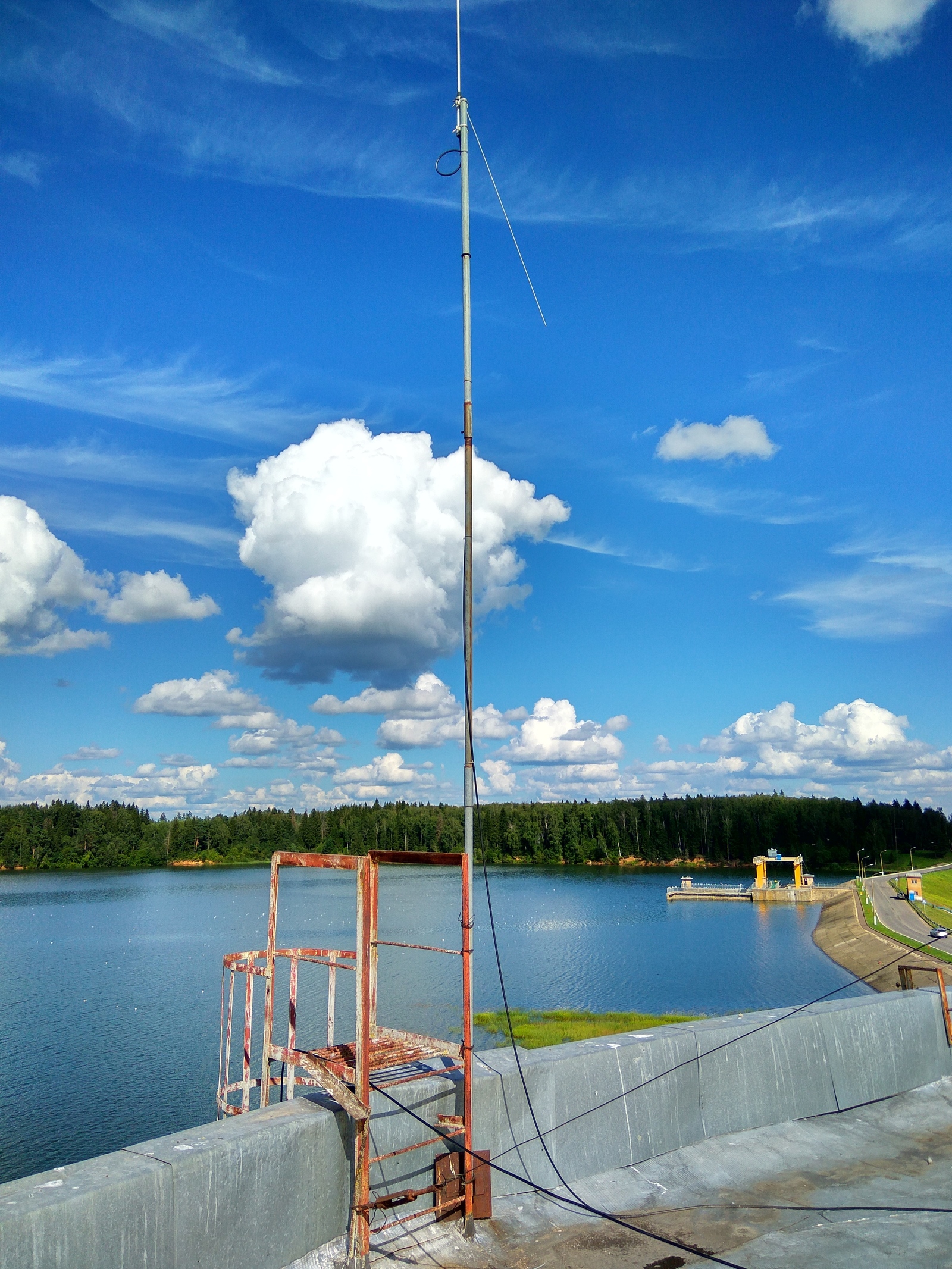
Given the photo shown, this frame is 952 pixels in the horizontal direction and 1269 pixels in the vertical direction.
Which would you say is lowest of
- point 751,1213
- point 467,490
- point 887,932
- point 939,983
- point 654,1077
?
point 887,932

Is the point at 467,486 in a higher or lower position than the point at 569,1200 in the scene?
higher

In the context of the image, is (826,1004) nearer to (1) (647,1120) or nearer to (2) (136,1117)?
(1) (647,1120)

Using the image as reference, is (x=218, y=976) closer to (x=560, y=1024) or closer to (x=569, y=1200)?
(x=560, y=1024)

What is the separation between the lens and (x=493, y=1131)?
256 inches

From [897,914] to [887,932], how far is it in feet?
33.1

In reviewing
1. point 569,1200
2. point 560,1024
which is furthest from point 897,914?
point 569,1200

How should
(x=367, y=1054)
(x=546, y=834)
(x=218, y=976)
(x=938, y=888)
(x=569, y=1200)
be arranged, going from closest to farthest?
(x=367, y=1054)
(x=569, y=1200)
(x=218, y=976)
(x=938, y=888)
(x=546, y=834)

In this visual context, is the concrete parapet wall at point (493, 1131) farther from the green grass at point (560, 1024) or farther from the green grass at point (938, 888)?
the green grass at point (938, 888)

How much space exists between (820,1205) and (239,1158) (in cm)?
409

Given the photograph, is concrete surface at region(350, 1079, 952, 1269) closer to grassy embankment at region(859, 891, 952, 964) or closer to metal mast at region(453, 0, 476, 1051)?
metal mast at region(453, 0, 476, 1051)

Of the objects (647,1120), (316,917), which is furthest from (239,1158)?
(316,917)

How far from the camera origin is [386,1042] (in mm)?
6602

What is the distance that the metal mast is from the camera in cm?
712

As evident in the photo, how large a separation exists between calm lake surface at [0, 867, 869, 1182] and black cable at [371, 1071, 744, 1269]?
52.6 ft
